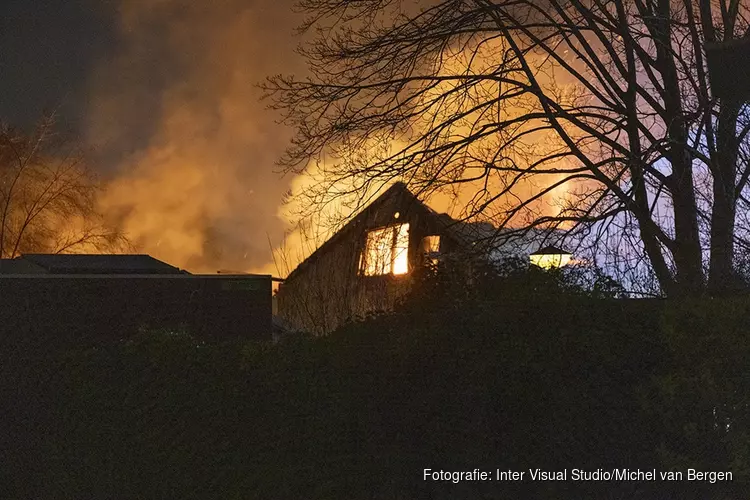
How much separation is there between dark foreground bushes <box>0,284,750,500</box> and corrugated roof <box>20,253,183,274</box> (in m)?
4.41

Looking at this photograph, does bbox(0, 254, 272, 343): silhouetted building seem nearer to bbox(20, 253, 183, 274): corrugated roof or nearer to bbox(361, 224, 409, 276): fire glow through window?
bbox(20, 253, 183, 274): corrugated roof

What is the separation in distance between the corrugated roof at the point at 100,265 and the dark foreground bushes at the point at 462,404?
4413mm

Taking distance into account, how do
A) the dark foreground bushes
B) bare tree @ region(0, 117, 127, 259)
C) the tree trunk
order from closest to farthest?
the dark foreground bushes → the tree trunk → bare tree @ region(0, 117, 127, 259)

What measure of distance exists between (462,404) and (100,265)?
6914 mm

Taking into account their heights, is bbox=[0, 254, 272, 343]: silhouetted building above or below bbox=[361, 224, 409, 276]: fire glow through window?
below

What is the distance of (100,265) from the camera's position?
33.8 ft

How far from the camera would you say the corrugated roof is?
9680 mm

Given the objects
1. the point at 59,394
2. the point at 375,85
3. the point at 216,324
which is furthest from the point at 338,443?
the point at 375,85

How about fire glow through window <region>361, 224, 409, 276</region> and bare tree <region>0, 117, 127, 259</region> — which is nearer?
fire glow through window <region>361, 224, 409, 276</region>

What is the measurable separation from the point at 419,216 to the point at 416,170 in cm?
337

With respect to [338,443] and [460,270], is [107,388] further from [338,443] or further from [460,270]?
[460,270]

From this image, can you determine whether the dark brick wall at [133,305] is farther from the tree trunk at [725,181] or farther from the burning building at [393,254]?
the tree trunk at [725,181]

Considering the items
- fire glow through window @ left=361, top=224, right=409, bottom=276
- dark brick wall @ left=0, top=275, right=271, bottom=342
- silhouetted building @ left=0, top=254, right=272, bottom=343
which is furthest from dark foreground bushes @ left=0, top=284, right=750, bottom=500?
fire glow through window @ left=361, top=224, right=409, bottom=276

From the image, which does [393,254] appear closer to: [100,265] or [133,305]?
[133,305]
